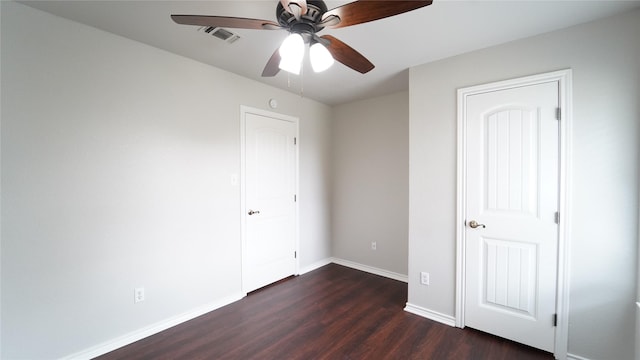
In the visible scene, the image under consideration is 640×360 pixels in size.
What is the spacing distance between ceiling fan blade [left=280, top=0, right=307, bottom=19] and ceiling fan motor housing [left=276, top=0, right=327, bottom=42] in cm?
2

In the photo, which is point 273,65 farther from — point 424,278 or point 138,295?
point 424,278

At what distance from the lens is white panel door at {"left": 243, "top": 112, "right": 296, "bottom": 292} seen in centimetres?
312

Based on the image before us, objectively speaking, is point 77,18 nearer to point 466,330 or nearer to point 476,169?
point 476,169

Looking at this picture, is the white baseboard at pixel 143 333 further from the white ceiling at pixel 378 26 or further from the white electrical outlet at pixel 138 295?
the white ceiling at pixel 378 26

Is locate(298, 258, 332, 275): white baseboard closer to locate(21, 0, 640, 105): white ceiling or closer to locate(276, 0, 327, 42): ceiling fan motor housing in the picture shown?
locate(21, 0, 640, 105): white ceiling

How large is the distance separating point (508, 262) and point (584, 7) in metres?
1.88

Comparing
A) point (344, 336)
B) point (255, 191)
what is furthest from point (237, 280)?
point (344, 336)

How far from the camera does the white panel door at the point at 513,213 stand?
2076 millimetres

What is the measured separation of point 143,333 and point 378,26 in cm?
311

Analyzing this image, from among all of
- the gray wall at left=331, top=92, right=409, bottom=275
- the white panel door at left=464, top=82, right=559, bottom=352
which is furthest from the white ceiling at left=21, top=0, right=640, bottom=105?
the gray wall at left=331, top=92, right=409, bottom=275

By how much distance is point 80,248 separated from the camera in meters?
1.98

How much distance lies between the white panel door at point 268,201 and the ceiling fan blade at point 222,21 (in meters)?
1.77

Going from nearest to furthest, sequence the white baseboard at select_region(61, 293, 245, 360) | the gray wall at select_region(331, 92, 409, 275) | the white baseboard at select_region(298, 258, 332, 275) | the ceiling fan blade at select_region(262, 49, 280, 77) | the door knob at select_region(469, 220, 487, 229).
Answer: the ceiling fan blade at select_region(262, 49, 280, 77) < the white baseboard at select_region(61, 293, 245, 360) < the door knob at select_region(469, 220, 487, 229) < the gray wall at select_region(331, 92, 409, 275) < the white baseboard at select_region(298, 258, 332, 275)

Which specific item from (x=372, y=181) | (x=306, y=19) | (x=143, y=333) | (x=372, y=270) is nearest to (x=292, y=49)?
(x=306, y=19)
